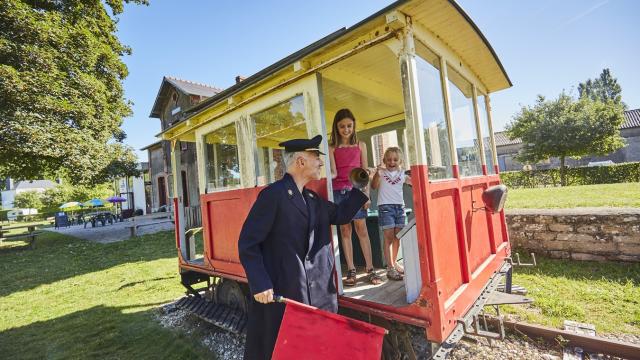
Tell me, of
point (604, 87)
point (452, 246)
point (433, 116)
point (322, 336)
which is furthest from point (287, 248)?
point (604, 87)

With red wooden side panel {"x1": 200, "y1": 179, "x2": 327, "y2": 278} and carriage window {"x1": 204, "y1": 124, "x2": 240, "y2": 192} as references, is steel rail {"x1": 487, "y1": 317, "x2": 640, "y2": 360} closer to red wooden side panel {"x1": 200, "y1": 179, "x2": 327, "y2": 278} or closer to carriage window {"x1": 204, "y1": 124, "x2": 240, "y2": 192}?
red wooden side panel {"x1": 200, "y1": 179, "x2": 327, "y2": 278}

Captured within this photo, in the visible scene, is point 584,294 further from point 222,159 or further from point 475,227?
point 222,159

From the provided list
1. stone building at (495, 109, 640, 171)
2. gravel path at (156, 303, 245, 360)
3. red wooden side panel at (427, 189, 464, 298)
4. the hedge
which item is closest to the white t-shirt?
red wooden side panel at (427, 189, 464, 298)

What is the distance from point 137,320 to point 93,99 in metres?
12.1

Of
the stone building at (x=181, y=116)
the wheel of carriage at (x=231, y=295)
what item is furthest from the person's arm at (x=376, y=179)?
the stone building at (x=181, y=116)

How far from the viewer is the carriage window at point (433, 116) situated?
270 cm

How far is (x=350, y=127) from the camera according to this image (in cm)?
345

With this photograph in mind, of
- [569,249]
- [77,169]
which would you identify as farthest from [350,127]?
[77,169]

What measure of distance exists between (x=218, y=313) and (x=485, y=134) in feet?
14.7

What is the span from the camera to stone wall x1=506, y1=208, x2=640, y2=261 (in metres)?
4.96

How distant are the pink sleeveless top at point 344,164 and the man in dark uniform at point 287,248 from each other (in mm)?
957

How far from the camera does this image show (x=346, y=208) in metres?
2.67

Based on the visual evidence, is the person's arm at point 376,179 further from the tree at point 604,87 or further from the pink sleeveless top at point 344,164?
the tree at point 604,87

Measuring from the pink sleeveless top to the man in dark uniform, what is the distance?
0.96 m
